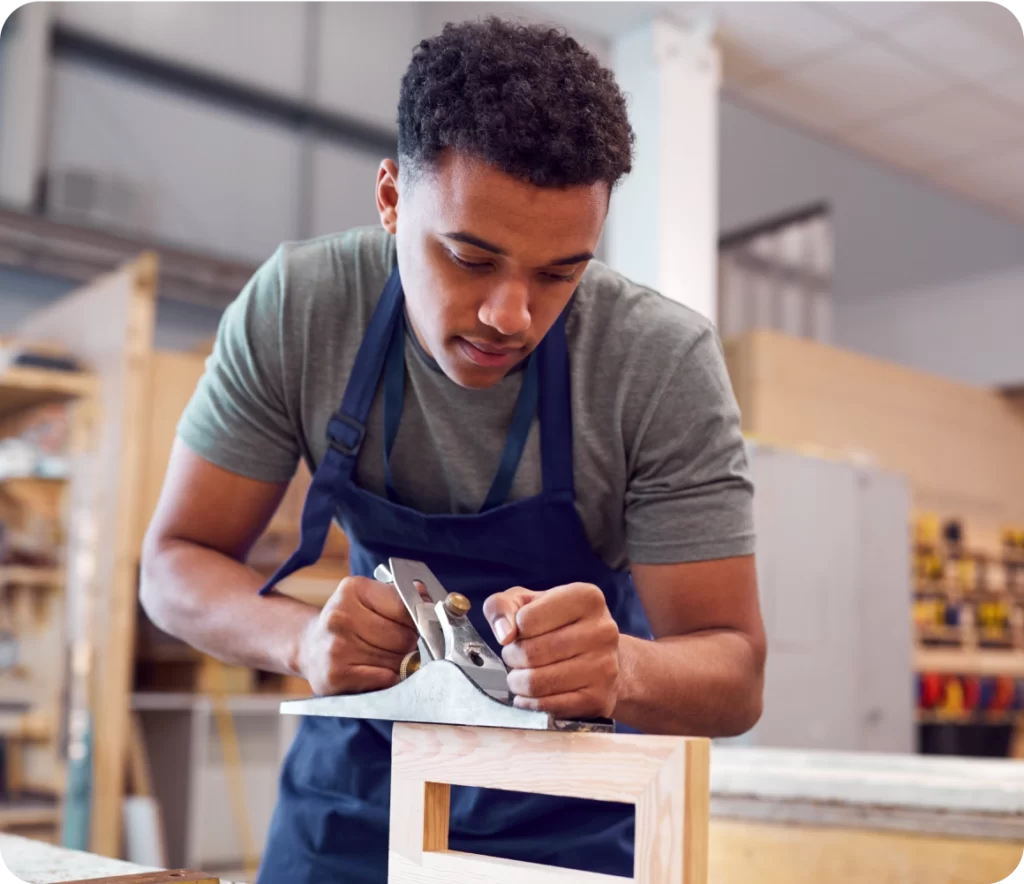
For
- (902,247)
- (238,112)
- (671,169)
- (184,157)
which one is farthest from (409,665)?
(902,247)

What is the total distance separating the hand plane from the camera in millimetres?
941

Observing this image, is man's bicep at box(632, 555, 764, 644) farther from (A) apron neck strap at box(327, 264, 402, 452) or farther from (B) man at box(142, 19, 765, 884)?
(A) apron neck strap at box(327, 264, 402, 452)

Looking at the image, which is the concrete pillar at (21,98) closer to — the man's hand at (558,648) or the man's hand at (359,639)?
the man's hand at (359,639)

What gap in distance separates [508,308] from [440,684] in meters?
0.36

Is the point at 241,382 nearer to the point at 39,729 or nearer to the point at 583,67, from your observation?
the point at 583,67

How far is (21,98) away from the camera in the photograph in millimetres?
6199

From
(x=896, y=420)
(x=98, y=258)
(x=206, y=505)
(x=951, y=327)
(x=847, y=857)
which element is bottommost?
(x=847, y=857)

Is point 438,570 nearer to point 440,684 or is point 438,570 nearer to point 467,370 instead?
point 467,370

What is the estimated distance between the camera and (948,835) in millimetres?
1734

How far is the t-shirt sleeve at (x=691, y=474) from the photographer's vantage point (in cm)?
128

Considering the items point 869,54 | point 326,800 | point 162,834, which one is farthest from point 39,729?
point 869,54

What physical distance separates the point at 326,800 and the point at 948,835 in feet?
3.19

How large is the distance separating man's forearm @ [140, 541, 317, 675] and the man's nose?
37 cm

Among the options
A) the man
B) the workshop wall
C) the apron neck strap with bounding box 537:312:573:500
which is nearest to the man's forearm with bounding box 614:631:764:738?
the man
